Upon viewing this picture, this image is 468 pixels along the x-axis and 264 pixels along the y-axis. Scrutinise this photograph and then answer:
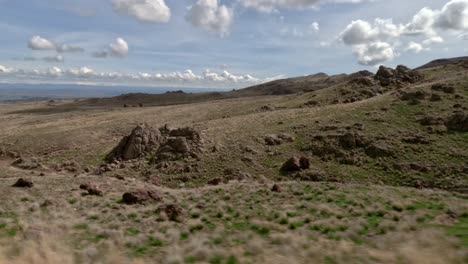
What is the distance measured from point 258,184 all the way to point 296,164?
6336 millimetres

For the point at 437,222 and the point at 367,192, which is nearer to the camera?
the point at 437,222

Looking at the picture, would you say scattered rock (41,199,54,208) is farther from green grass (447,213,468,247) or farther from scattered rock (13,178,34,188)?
green grass (447,213,468,247)

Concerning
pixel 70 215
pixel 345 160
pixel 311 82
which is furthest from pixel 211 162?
pixel 311 82

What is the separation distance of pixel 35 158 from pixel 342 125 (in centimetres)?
2713

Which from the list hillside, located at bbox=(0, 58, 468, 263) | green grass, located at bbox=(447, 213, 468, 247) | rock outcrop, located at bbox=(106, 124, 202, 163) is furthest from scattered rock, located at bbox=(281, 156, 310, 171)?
green grass, located at bbox=(447, 213, 468, 247)

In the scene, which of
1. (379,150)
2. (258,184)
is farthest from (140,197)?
(379,150)

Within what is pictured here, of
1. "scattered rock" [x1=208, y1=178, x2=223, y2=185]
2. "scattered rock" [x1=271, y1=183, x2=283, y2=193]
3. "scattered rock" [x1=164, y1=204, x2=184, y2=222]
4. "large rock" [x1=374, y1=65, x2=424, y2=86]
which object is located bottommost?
"scattered rock" [x1=208, y1=178, x2=223, y2=185]

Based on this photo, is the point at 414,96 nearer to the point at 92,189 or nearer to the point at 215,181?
the point at 215,181

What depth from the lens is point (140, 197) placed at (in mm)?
20172

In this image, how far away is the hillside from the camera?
11078mm

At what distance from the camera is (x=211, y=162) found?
31.7 meters

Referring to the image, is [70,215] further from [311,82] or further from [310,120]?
[311,82]

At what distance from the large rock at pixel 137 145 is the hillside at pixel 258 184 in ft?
0.41

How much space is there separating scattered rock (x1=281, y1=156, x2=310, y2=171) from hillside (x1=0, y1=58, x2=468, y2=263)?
107 millimetres
